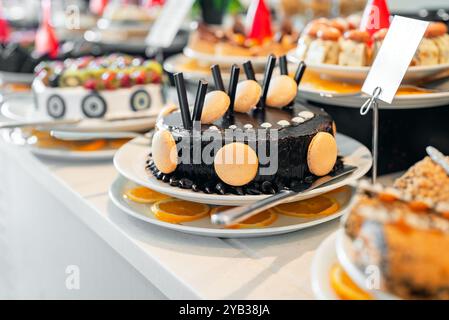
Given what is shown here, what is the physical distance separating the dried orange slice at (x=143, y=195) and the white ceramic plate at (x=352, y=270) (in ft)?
1.54

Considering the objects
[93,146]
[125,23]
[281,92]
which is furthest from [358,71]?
[125,23]

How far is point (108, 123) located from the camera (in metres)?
1.45

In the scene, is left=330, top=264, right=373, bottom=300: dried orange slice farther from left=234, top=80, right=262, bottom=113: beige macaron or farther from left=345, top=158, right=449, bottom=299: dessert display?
left=234, top=80, right=262, bottom=113: beige macaron

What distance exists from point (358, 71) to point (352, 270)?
616 mm

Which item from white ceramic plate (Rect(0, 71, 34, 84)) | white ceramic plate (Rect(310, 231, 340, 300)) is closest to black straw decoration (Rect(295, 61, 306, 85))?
white ceramic plate (Rect(310, 231, 340, 300))

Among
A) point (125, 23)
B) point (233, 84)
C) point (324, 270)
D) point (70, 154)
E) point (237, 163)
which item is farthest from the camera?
point (125, 23)

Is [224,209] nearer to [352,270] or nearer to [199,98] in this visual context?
[199,98]

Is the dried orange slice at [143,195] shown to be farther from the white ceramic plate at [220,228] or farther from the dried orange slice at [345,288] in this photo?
the dried orange slice at [345,288]

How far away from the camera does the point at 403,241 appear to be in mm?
609

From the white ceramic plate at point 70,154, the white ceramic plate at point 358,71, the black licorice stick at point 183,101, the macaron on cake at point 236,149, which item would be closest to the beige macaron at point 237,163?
the macaron on cake at point 236,149

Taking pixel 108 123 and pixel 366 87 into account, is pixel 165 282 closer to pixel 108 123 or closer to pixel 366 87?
pixel 366 87

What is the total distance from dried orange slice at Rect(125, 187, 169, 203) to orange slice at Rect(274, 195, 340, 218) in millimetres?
222

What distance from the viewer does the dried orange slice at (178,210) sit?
0.99 meters

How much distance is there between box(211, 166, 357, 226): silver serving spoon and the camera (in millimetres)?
771
